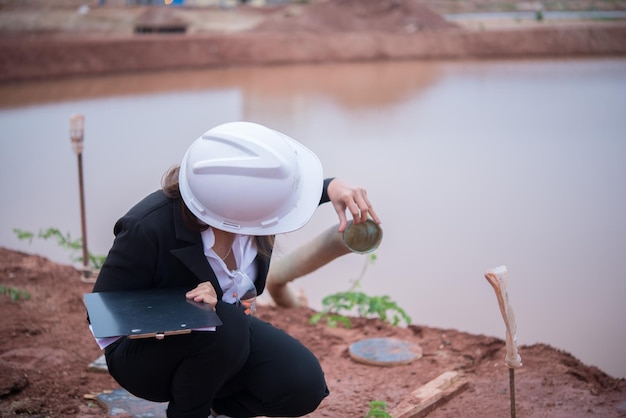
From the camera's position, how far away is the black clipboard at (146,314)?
6.26 ft

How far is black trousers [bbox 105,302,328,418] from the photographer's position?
7.00 ft

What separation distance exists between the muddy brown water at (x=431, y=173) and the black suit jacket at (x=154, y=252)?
0.92 metres

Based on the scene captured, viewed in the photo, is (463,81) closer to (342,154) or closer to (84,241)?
(342,154)

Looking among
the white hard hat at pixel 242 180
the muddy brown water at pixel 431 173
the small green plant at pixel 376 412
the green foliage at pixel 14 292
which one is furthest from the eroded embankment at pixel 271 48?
the white hard hat at pixel 242 180

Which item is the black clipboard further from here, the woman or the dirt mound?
the dirt mound

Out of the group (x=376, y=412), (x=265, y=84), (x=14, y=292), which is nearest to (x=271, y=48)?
(x=265, y=84)

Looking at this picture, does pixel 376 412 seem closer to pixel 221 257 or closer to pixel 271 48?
pixel 221 257

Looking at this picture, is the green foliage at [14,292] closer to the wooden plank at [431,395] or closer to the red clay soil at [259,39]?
the wooden plank at [431,395]

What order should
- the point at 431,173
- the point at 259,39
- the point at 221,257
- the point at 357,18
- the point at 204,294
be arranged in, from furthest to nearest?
the point at 357,18 < the point at 259,39 < the point at 431,173 < the point at 221,257 < the point at 204,294

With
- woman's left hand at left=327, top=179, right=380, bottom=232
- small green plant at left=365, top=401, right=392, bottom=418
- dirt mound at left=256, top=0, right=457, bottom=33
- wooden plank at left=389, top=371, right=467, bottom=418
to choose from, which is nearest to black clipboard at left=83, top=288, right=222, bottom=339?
woman's left hand at left=327, top=179, right=380, bottom=232

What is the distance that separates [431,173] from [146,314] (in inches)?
223

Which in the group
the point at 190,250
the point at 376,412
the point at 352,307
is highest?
the point at 190,250

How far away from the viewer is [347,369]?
3408 mm

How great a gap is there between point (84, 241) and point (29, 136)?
5.77m
